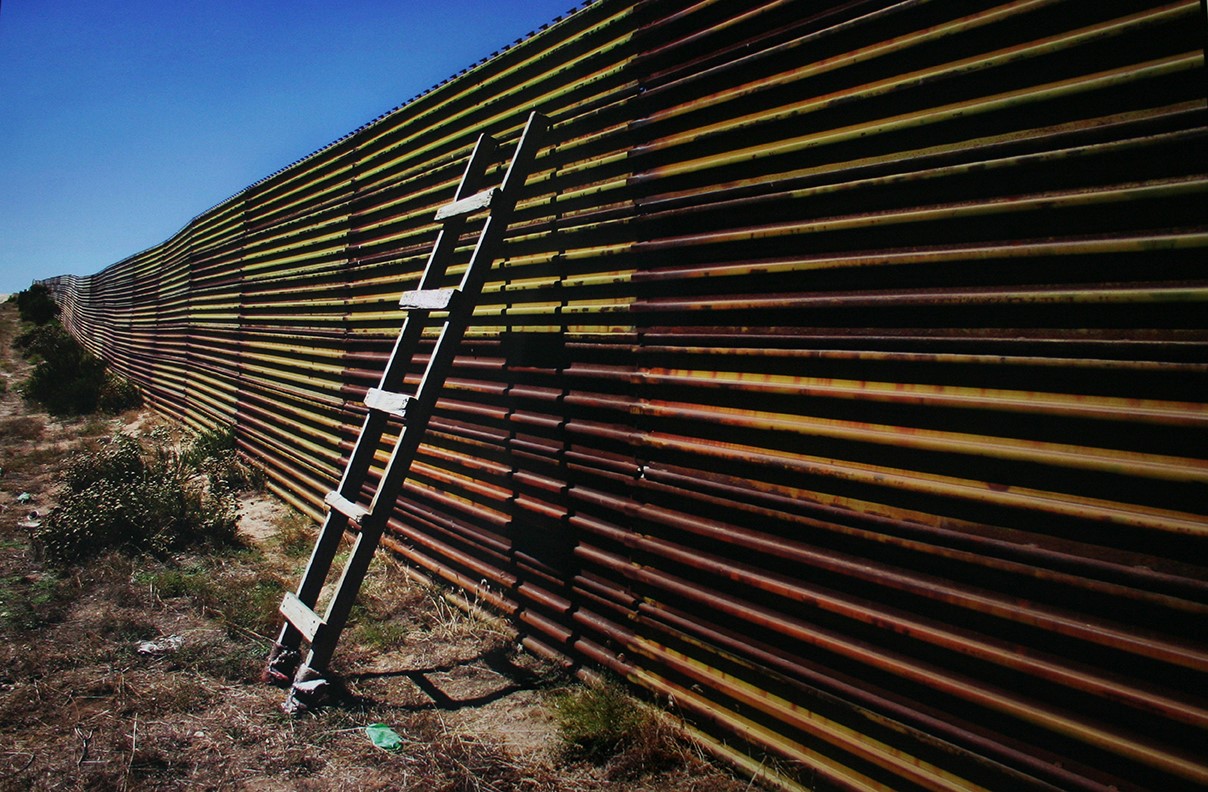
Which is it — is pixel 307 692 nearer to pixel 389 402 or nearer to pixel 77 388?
pixel 389 402

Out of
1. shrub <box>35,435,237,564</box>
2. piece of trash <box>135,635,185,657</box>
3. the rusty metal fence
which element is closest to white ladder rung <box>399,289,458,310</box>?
the rusty metal fence

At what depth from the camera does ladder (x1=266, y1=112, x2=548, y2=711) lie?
3.28 m

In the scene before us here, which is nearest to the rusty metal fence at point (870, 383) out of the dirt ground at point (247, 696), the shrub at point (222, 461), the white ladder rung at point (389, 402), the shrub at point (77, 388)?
the dirt ground at point (247, 696)

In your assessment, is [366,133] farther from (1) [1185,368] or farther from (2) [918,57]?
(1) [1185,368]

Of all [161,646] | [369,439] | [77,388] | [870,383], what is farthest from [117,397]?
[870,383]

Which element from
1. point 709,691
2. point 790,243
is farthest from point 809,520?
point 790,243

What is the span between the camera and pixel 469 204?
3.65 meters

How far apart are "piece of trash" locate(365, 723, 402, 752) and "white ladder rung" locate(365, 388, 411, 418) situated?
1.64m

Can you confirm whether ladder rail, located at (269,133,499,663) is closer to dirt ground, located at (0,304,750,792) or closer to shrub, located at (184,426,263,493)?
dirt ground, located at (0,304,750,792)

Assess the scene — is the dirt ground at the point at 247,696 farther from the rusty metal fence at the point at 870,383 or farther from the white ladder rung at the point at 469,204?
the white ladder rung at the point at 469,204

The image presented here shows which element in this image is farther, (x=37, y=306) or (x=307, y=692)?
(x=37, y=306)

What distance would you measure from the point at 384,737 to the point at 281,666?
3.18 ft

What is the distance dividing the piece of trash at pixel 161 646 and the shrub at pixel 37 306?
37.5 meters

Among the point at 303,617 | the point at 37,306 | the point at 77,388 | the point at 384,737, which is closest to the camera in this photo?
the point at 384,737
